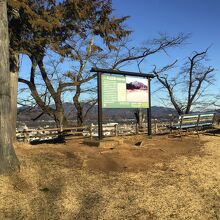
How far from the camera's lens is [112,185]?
7477 mm

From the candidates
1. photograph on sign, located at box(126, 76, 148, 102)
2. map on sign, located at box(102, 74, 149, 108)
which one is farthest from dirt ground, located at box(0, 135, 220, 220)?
photograph on sign, located at box(126, 76, 148, 102)

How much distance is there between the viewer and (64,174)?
8.08 metres

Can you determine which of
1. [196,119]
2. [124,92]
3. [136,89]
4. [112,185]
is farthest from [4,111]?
[196,119]

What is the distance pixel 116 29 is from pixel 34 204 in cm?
1212

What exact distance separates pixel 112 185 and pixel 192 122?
10.2 meters

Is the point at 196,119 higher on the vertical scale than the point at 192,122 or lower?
higher

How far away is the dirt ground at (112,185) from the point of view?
591 centimetres

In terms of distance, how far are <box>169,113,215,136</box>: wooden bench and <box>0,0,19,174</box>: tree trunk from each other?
9.31m

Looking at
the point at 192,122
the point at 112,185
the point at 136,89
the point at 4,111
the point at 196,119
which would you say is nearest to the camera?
the point at 112,185

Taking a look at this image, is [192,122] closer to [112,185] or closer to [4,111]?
[112,185]

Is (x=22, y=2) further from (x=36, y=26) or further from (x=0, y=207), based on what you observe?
(x=0, y=207)

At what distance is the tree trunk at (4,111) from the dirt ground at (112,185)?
33 centimetres

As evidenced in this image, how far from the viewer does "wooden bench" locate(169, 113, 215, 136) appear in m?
16.2

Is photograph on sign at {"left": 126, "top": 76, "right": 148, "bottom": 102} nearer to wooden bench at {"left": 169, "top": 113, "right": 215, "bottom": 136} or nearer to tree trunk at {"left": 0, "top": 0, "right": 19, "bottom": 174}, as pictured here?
wooden bench at {"left": 169, "top": 113, "right": 215, "bottom": 136}
